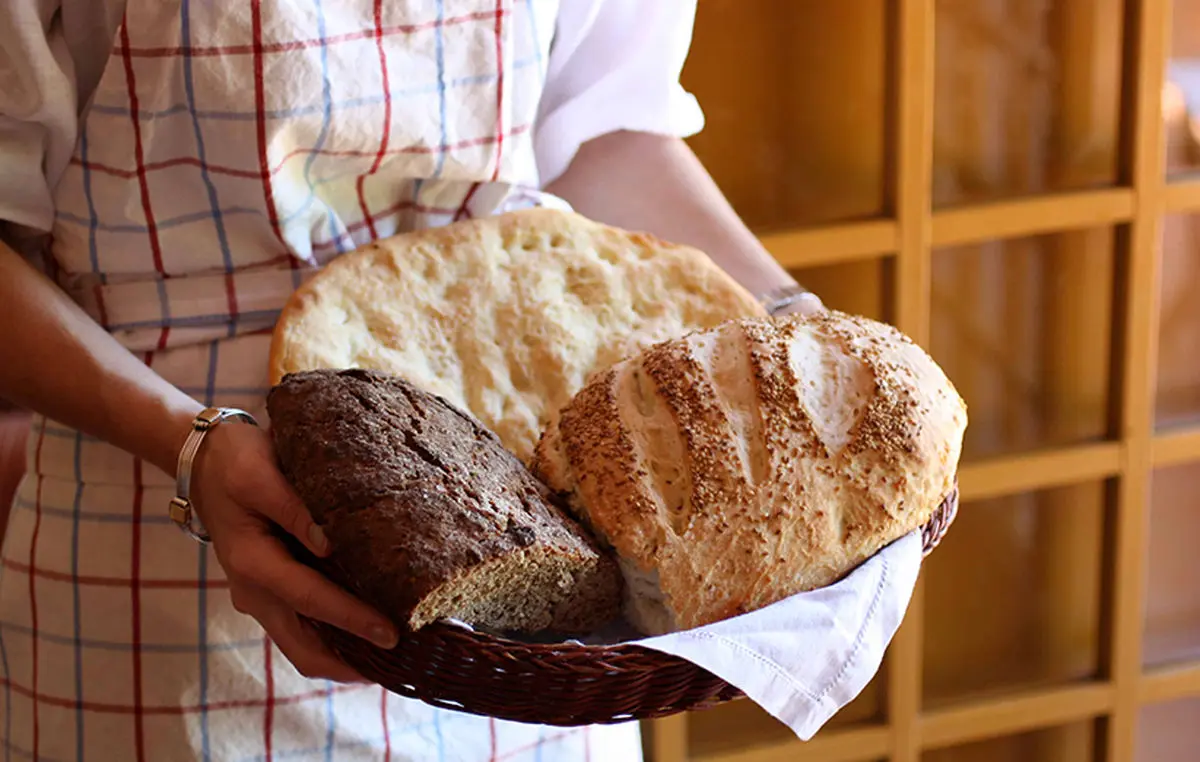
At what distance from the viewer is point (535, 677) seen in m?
0.65

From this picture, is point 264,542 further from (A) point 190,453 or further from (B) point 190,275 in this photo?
(B) point 190,275

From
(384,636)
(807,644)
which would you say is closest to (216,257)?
(384,636)

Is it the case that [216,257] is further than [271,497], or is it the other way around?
[216,257]

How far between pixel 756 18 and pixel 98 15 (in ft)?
3.06

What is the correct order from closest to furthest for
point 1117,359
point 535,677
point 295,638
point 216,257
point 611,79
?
point 535,677, point 295,638, point 216,257, point 611,79, point 1117,359

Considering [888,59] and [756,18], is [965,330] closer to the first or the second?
[888,59]

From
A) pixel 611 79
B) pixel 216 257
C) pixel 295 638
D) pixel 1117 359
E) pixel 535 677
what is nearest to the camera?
pixel 535 677

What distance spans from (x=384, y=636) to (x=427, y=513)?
0.24 feet

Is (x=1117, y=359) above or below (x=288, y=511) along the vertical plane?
below

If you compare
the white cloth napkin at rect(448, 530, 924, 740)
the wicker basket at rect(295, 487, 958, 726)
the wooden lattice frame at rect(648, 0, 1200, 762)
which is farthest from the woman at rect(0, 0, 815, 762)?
the wooden lattice frame at rect(648, 0, 1200, 762)

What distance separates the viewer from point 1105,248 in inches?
73.0

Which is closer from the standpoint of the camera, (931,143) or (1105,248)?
(931,143)

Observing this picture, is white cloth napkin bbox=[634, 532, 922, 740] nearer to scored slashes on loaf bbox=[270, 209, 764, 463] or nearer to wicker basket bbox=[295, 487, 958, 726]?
wicker basket bbox=[295, 487, 958, 726]

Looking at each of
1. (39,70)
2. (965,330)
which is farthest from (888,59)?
(39,70)
